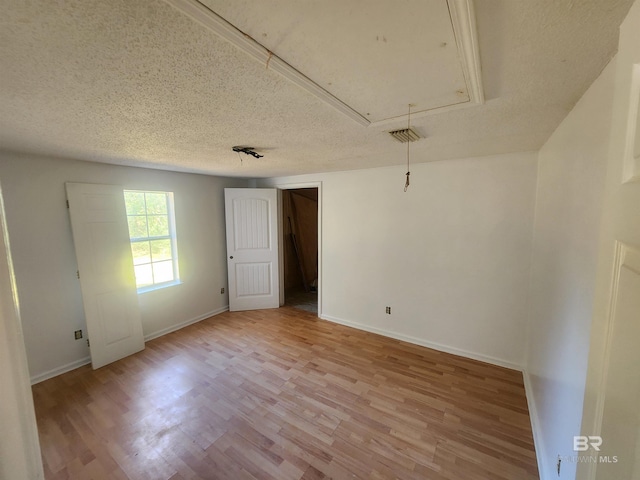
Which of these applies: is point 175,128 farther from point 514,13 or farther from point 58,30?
point 514,13

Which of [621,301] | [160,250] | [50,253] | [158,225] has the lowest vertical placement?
[160,250]

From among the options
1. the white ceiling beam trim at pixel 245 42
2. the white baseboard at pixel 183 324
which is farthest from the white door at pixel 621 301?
the white baseboard at pixel 183 324

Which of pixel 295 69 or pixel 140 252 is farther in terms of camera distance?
pixel 140 252

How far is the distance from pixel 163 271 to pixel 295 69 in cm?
342

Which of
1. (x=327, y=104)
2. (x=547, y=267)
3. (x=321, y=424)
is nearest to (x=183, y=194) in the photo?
(x=327, y=104)

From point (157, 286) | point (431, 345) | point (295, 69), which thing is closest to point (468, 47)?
point (295, 69)

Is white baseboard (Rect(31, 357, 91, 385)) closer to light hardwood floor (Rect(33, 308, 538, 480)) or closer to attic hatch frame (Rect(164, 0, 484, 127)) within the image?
light hardwood floor (Rect(33, 308, 538, 480))

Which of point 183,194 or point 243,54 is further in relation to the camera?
point 183,194

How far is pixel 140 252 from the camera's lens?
324cm

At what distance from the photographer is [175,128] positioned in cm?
165

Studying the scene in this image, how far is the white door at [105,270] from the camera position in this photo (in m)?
2.65

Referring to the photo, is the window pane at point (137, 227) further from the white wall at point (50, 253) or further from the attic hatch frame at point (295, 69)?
the attic hatch frame at point (295, 69)

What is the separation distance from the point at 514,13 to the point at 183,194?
3.79 metres

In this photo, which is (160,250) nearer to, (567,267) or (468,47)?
(468,47)
